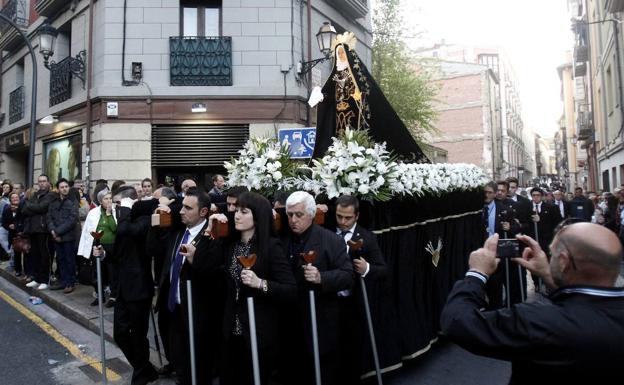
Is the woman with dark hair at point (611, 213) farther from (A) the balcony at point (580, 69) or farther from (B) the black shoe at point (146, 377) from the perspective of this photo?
(A) the balcony at point (580, 69)

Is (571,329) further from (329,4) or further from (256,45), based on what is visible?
(329,4)

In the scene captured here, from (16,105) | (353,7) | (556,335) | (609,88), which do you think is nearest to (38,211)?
(556,335)

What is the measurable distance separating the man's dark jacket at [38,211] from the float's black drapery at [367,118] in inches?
209

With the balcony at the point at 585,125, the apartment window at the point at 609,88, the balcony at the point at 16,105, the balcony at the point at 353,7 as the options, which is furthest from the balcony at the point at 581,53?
the balcony at the point at 16,105

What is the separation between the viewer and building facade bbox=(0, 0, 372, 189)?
1226 cm

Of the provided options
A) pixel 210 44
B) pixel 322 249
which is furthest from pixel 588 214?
pixel 322 249

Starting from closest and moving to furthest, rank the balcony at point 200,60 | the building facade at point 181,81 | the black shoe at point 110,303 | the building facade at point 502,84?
the black shoe at point 110,303
the building facade at point 181,81
the balcony at point 200,60
the building facade at point 502,84

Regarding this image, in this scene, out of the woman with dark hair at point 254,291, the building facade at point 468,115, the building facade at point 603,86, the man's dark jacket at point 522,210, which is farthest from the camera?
the building facade at point 468,115

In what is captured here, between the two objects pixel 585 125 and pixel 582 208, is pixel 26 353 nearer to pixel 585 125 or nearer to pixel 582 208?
pixel 582 208

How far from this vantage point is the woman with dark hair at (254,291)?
11.2 ft

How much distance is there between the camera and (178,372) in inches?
163

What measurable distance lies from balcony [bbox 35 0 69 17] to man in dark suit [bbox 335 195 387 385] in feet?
44.2

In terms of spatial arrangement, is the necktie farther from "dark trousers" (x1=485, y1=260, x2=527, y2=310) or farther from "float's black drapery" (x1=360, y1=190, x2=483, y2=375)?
"dark trousers" (x1=485, y1=260, x2=527, y2=310)

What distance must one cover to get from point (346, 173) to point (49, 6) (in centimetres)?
1366
